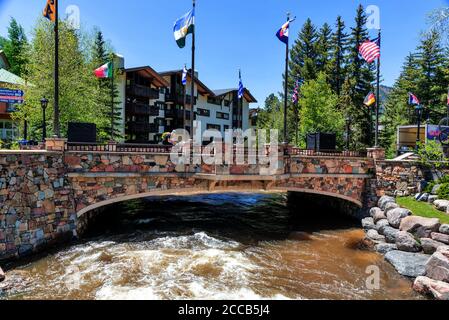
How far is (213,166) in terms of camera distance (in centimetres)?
1511

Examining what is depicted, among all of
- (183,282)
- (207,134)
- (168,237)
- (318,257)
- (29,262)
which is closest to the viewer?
(183,282)

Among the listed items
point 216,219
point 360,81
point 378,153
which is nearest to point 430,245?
point 378,153

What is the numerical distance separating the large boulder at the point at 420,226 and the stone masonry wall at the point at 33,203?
16.0 metres

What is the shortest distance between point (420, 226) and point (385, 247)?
5.98ft

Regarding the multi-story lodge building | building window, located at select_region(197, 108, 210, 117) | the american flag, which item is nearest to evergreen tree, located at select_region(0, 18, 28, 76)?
the multi-story lodge building

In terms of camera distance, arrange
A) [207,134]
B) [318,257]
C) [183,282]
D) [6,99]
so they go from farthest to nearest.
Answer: [207,134] < [6,99] < [318,257] < [183,282]

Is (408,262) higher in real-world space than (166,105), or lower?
lower

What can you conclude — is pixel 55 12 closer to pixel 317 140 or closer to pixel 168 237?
pixel 168 237

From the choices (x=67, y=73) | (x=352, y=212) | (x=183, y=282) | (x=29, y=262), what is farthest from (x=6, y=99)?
(x=352, y=212)

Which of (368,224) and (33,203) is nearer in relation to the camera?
(33,203)

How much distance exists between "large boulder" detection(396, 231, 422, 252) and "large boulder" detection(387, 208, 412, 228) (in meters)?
1.29

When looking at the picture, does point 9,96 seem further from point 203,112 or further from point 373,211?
point 203,112

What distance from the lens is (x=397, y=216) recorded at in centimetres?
1469
